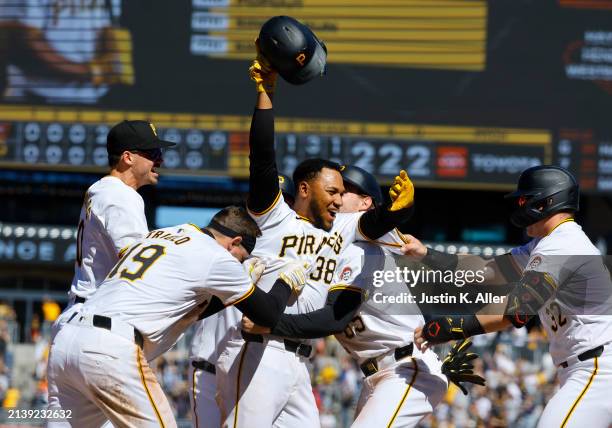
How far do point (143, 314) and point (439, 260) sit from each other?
183 centimetres

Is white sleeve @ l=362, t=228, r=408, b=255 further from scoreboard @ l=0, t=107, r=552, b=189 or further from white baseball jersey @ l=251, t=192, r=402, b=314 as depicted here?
scoreboard @ l=0, t=107, r=552, b=189

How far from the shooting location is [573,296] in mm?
4914

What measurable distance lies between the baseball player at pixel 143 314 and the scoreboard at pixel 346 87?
7260mm

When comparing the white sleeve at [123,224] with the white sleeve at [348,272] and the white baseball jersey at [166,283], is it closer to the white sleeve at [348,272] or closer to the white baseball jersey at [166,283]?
the white baseball jersey at [166,283]

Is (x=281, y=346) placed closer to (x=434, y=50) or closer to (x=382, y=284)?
(x=382, y=284)

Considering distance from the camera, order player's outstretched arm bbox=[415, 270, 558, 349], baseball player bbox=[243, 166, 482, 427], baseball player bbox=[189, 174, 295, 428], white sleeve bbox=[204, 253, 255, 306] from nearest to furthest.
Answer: white sleeve bbox=[204, 253, 255, 306] → player's outstretched arm bbox=[415, 270, 558, 349] → baseball player bbox=[243, 166, 482, 427] → baseball player bbox=[189, 174, 295, 428]

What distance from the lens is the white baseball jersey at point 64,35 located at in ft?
38.8

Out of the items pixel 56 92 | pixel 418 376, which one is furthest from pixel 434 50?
pixel 418 376

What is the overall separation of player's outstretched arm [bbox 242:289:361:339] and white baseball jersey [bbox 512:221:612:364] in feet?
2.67

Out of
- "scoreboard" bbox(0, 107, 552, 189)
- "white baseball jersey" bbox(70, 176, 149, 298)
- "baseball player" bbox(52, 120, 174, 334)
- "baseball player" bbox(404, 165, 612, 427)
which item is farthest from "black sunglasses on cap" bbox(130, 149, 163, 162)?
"scoreboard" bbox(0, 107, 552, 189)

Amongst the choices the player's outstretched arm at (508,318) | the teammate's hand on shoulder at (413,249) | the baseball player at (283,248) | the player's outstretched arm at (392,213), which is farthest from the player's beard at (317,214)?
the player's outstretched arm at (508,318)

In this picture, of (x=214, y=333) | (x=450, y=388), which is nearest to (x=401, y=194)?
(x=214, y=333)

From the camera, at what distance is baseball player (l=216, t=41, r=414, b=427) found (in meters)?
4.73

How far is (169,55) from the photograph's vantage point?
1194 centimetres
